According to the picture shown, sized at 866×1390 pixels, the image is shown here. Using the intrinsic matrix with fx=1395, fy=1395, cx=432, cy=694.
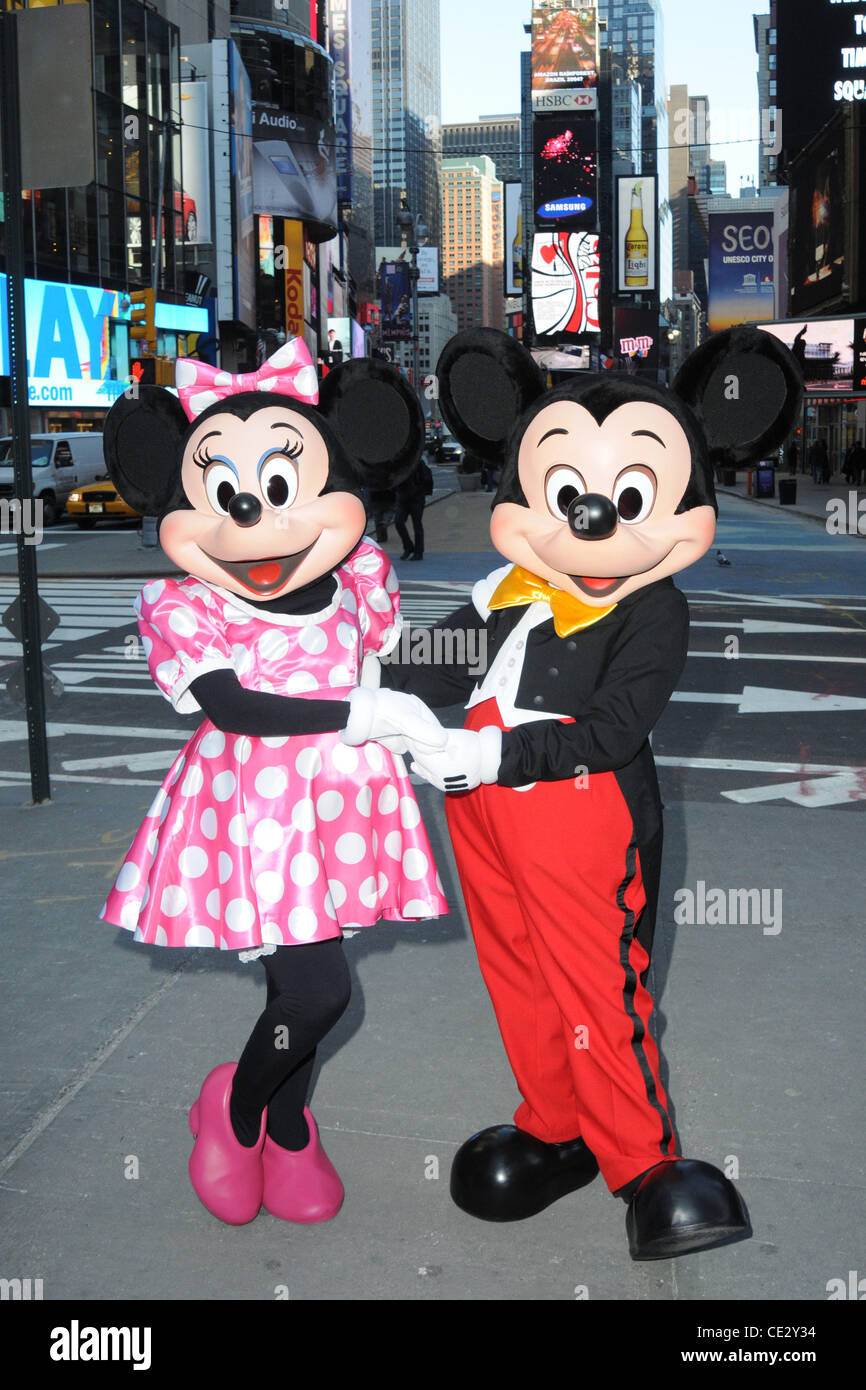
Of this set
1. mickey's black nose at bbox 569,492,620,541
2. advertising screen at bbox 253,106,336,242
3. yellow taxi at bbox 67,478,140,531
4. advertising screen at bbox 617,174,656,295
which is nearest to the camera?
mickey's black nose at bbox 569,492,620,541

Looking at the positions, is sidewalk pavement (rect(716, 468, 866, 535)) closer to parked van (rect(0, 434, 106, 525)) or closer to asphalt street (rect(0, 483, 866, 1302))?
parked van (rect(0, 434, 106, 525))

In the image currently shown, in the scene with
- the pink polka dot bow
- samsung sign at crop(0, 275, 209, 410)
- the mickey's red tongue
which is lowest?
the mickey's red tongue

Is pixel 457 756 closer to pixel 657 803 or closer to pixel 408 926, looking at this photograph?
pixel 657 803

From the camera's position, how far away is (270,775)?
9.94ft

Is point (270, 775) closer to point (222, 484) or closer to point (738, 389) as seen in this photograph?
point (222, 484)

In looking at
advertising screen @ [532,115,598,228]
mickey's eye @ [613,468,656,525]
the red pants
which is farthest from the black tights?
advertising screen @ [532,115,598,228]

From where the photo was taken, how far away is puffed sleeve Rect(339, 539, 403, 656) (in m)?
3.35

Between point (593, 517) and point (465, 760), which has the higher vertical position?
point (593, 517)

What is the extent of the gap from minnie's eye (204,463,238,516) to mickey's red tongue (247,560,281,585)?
16cm

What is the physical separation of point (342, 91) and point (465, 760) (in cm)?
12831

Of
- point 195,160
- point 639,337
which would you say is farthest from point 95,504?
point 639,337

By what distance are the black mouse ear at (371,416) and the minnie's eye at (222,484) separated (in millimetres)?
359
